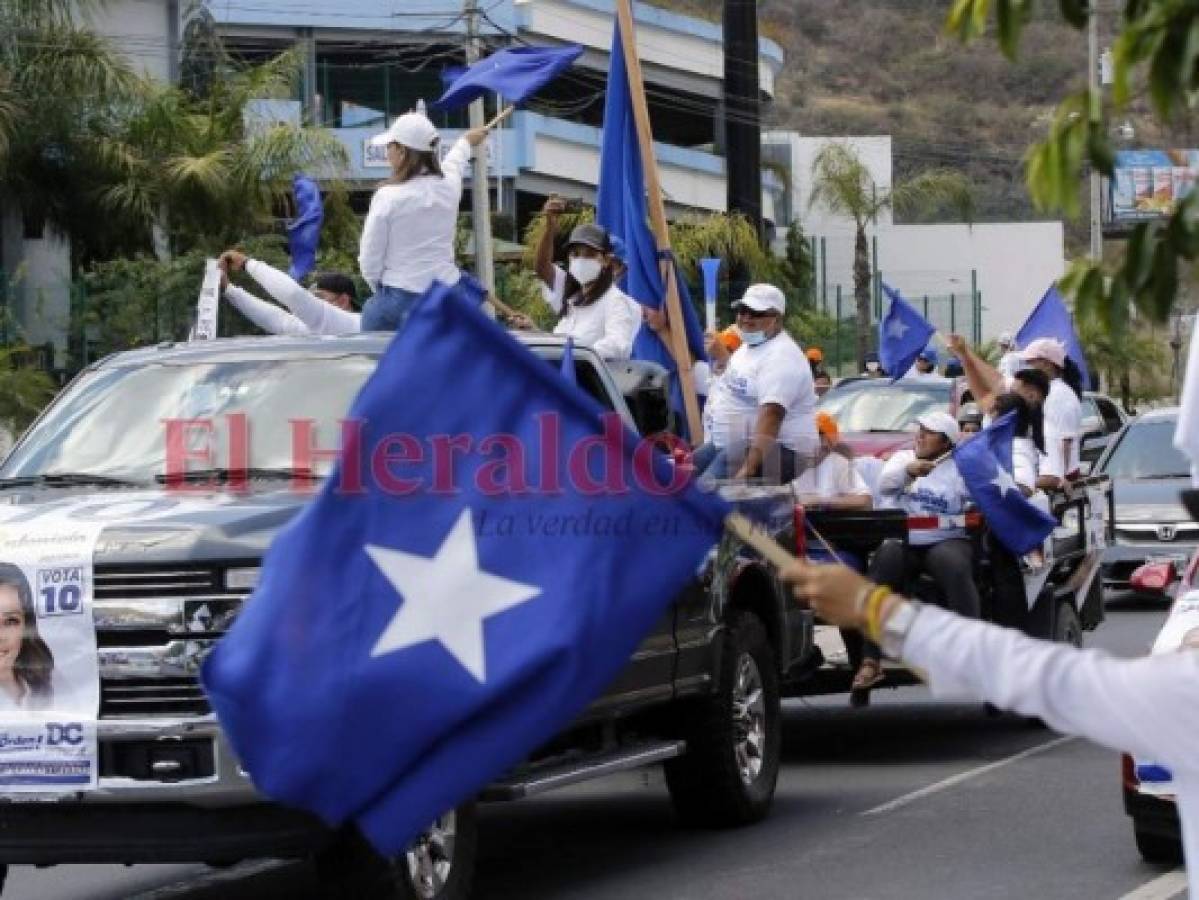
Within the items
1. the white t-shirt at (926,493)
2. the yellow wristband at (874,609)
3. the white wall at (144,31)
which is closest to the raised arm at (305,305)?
the white t-shirt at (926,493)

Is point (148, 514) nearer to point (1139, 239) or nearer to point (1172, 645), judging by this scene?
point (1172, 645)

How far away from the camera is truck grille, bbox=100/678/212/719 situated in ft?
27.2

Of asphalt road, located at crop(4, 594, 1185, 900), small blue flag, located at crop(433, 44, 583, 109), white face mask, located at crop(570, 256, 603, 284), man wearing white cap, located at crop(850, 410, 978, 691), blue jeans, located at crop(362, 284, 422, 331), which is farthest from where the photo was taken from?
small blue flag, located at crop(433, 44, 583, 109)

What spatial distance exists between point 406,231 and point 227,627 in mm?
4645

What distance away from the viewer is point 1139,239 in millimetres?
4484

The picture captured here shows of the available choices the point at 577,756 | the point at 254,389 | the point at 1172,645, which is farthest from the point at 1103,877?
the point at 254,389

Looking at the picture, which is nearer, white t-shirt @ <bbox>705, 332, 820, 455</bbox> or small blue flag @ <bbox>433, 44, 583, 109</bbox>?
white t-shirt @ <bbox>705, 332, 820, 455</bbox>

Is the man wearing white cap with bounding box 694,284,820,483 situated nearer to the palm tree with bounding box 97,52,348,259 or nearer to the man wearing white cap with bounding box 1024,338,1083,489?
the man wearing white cap with bounding box 1024,338,1083,489

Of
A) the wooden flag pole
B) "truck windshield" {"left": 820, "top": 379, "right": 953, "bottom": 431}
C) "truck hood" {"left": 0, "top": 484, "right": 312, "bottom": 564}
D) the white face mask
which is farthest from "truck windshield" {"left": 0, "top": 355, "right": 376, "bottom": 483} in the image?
"truck windshield" {"left": 820, "top": 379, "right": 953, "bottom": 431}

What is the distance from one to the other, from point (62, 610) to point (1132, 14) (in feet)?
16.2

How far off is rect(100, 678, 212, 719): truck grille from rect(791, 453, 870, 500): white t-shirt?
5698 millimetres

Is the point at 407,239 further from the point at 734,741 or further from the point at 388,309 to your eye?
the point at 734,741

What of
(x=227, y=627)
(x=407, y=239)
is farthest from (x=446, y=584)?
(x=407, y=239)

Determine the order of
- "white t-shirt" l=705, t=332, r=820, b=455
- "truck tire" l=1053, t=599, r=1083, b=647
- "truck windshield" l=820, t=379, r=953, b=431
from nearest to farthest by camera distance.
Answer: "white t-shirt" l=705, t=332, r=820, b=455 < "truck tire" l=1053, t=599, r=1083, b=647 < "truck windshield" l=820, t=379, r=953, b=431
